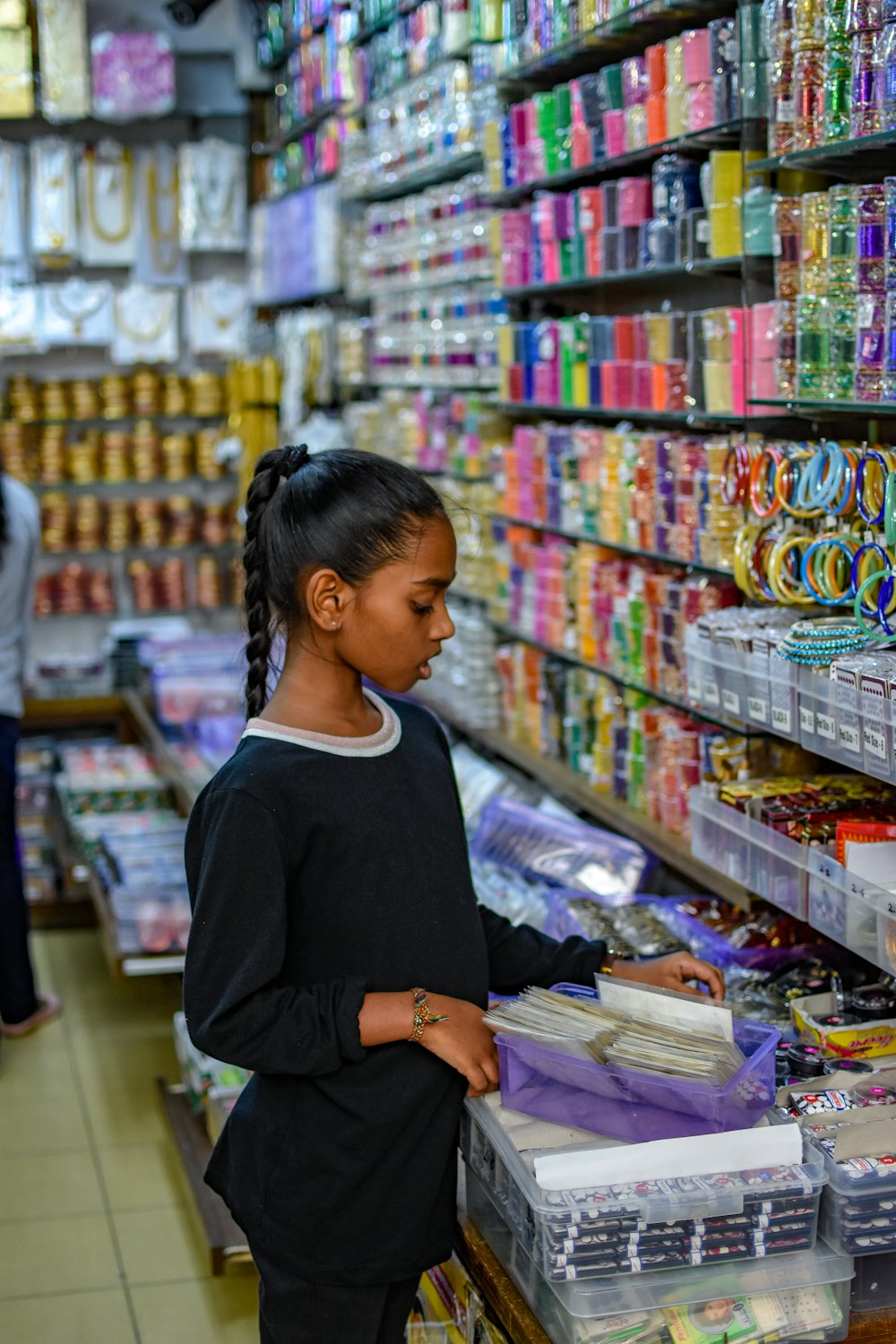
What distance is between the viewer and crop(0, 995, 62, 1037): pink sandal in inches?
192

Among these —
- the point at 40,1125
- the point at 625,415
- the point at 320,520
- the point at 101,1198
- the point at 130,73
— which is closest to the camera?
the point at 320,520

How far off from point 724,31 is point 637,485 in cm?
88

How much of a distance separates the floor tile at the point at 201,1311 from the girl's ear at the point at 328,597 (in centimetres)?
188

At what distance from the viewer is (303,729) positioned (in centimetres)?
186

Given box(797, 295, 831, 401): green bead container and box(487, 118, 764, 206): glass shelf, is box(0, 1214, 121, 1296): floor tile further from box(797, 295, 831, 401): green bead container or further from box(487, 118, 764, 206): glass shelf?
box(487, 118, 764, 206): glass shelf

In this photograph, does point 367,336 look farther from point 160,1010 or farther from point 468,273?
point 160,1010

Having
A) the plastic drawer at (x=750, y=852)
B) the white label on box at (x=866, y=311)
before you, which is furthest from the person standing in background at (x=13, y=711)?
the white label on box at (x=866, y=311)

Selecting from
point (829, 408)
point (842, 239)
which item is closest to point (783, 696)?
point (829, 408)

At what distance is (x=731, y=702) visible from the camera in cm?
242

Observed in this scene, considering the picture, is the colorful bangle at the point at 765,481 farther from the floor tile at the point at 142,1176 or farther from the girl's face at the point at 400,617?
the floor tile at the point at 142,1176

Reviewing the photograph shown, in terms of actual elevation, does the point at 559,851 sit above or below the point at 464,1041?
below

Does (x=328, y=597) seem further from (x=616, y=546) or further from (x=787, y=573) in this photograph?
(x=616, y=546)

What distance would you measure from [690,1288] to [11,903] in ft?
11.3

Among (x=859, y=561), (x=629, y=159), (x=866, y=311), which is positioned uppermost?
(x=629, y=159)
